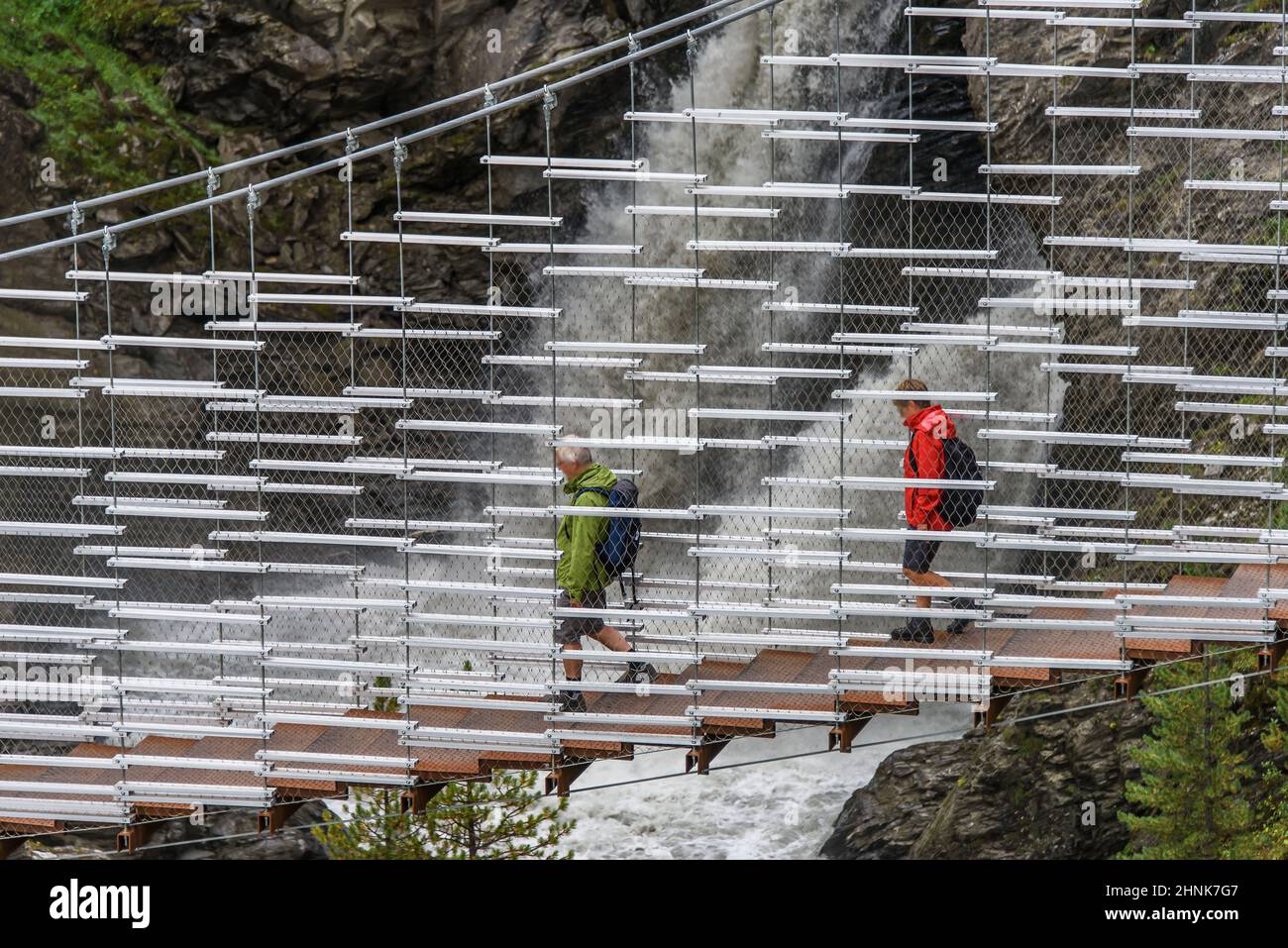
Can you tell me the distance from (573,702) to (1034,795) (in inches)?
245

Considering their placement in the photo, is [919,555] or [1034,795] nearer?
[919,555]

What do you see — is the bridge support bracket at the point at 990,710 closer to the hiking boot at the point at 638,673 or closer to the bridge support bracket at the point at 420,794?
the hiking boot at the point at 638,673

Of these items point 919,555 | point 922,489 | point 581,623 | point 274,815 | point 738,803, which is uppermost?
point 922,489

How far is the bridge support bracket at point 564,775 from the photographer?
12.8 meters

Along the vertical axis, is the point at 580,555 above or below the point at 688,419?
below

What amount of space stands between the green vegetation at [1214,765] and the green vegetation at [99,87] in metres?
13.1

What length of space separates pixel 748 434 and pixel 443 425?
8140 mm

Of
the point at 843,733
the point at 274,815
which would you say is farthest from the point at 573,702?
the point at 274,815

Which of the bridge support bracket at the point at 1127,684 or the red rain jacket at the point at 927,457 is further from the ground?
the red rain jacket at the point at 927,457

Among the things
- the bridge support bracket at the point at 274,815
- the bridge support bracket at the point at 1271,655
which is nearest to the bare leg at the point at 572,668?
the bridge support bracket at the point at 274,815

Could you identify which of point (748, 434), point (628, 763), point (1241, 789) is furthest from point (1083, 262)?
point (628, 763)

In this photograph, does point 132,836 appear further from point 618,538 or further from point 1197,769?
point 1197,769

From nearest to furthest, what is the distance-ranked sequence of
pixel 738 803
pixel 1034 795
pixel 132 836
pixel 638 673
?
1. pixel 132 836
2. pixel 638 673
3. pixel 1034 795
4. pixel 738 803

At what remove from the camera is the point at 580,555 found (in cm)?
1282
